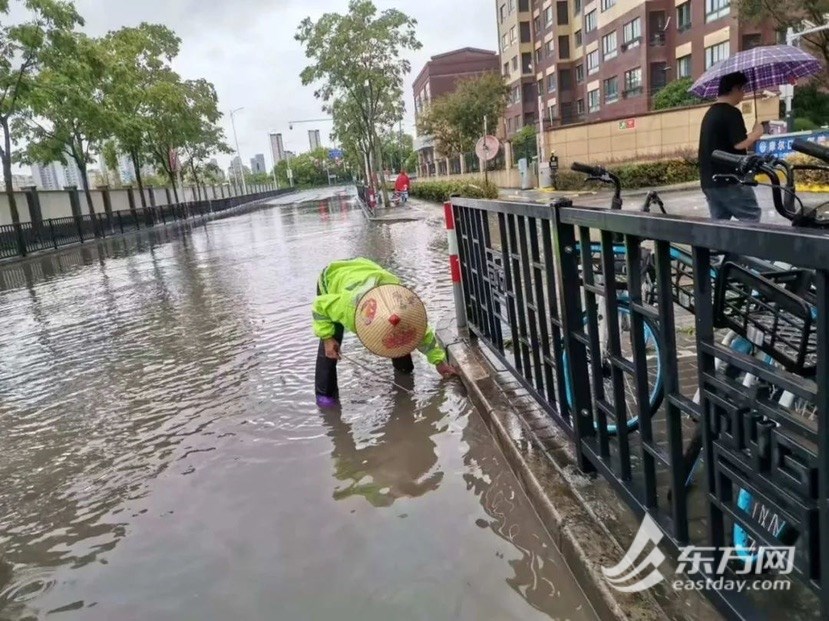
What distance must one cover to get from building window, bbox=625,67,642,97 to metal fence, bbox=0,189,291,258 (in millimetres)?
Result: 28461

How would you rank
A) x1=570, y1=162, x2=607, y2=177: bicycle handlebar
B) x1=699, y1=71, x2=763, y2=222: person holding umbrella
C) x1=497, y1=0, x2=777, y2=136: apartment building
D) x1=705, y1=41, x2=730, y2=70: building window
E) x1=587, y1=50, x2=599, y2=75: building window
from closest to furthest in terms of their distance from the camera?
x1=570, y1=162, x2=607, y2=177: bicycle handlebar → x1=699, y1=71, x2=763, y2=222: person holding umbrella → x1=705, y1=41, x2=730, y2=70: building window → x1=497, y1=0, x2=777, y2=136: apartment building → x1=587, y1=50, x2=599, y2=75: building window

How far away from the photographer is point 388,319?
4.16 meters

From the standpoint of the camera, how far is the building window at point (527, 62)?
57.1 meters

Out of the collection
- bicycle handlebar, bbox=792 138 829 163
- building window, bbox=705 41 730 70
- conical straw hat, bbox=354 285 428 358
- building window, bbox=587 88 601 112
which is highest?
building window, bbox=705 41 730 70

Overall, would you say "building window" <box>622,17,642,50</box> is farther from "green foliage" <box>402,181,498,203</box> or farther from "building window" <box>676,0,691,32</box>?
"green foliage" <box>402,181,498,203</box>

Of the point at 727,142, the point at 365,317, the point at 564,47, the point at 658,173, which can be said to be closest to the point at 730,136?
the point at 727,142

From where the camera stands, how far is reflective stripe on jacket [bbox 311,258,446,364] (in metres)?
4.28

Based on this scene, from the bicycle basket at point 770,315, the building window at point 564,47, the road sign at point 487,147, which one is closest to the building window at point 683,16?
the building window at point 564,47

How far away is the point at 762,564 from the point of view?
2.03m

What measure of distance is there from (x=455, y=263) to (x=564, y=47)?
5109 centimetres

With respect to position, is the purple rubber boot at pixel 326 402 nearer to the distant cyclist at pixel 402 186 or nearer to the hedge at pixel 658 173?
the hedge at pixel 658 173

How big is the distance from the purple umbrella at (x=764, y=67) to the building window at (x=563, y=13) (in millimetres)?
49457

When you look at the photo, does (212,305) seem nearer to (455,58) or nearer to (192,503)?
(192,503)

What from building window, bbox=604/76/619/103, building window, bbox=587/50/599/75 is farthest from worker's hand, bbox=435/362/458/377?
building window, bbox=587/50/599/75
